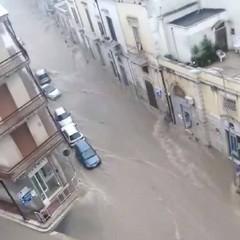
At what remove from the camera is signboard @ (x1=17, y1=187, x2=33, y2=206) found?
879 inches

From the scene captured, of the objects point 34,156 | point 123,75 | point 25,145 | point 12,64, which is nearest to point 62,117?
point 123,75

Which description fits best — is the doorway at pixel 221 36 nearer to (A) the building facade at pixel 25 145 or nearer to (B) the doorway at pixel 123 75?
(B) the doorway at pixel 123 75

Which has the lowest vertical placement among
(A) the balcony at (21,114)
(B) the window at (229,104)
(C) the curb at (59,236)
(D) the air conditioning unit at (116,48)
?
(C) the curb at (59,236)

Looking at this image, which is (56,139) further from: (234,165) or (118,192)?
(234,165)

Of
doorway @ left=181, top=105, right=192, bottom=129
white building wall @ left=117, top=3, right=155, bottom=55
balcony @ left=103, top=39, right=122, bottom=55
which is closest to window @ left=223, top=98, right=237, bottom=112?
doorway @ left=181, top=105, right=192, bottom=129

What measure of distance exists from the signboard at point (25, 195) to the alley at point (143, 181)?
5.53ft

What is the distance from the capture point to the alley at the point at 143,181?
2164 cm

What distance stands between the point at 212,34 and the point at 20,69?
40.2 ft

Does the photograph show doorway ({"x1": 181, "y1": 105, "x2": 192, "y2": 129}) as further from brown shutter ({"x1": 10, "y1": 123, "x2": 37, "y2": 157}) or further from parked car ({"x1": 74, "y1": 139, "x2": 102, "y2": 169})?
brown shutter ({"x1": 10, "y1": 123, "x2": 37, "y2": 157})

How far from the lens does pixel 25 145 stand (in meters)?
22.1

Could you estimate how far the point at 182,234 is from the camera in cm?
2108

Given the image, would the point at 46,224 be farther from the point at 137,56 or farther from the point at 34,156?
the point at 137,56

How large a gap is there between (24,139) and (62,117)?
10.0 metres

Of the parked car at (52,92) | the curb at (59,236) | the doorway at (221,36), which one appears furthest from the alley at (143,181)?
the doorway at (221,36)
